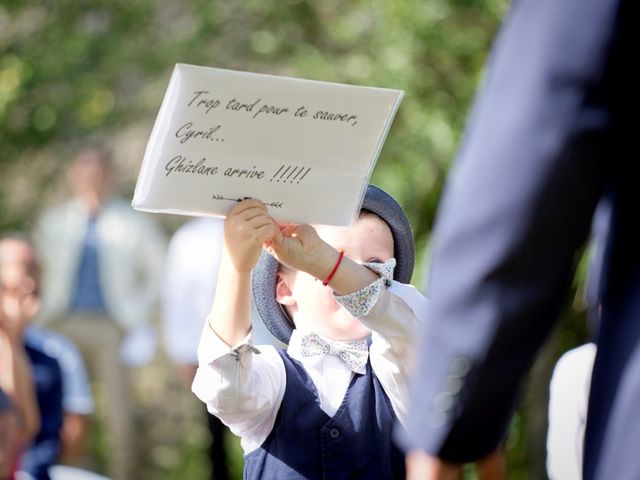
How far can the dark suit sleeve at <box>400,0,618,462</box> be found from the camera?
72.1 inches

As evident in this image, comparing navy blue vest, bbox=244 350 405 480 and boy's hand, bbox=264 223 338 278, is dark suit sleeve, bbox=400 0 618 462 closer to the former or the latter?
boy's hand, bbox=264 223 338 278

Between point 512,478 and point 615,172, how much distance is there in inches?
284

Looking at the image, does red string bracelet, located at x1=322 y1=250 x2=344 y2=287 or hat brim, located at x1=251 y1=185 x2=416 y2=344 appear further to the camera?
hat brim, located at x1=251 y1=185 x2=416 y2=344

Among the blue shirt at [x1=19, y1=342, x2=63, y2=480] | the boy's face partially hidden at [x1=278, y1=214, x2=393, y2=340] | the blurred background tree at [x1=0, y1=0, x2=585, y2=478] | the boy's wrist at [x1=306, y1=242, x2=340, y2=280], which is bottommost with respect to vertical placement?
the boy's wrist at [x1=306, y1=242, x2=340, y2=280]

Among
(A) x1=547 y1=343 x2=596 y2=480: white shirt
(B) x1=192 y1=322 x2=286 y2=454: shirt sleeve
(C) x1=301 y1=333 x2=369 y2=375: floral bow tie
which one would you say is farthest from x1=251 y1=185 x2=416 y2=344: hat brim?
(A) x1=547 y1=343 x2=596 y2=480: white shirt

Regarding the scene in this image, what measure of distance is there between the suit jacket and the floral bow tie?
4.27ft

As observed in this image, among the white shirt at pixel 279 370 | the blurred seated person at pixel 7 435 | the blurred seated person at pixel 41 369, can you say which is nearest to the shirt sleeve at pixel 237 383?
the white shirt at pixel 279 370

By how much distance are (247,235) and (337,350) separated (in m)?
0.44

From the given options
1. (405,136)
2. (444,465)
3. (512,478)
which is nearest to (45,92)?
(405,136)

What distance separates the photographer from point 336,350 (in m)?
3.25

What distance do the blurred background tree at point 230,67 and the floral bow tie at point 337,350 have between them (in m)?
4.60

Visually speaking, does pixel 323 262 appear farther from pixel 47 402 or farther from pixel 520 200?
pixel 47 402

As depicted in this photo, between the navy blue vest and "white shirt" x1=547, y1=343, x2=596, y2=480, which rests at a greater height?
"white shirt" x1=547, y1=343, x2=596, y2=480

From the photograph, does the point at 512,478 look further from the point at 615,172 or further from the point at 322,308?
the point at 615,172
